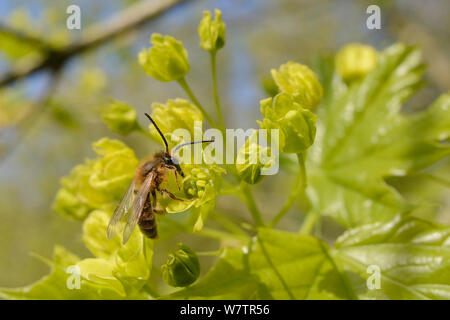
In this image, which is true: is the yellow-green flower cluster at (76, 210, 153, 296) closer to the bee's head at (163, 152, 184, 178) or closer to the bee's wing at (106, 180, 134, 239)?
the bee's wing at (106, 180, 134, 239)

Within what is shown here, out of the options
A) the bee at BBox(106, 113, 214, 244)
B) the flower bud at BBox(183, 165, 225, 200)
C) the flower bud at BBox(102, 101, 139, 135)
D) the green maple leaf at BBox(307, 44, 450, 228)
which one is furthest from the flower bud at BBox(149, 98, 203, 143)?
the green maple leaf at BBox(307, 44, 450, 228)

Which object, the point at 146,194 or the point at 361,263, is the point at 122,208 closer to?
the point at 146,194

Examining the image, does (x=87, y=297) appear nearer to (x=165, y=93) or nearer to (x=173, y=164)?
(x=173, y=164)

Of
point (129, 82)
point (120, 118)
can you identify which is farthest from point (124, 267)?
point (129, 82)

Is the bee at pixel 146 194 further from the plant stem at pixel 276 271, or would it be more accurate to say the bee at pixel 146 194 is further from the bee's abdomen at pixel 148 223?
the plant stem at pixel 276 271

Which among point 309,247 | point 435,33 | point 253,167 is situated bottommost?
point 309,247

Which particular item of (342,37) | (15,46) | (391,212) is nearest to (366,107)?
(391,212)

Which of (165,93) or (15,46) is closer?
(15,46)
